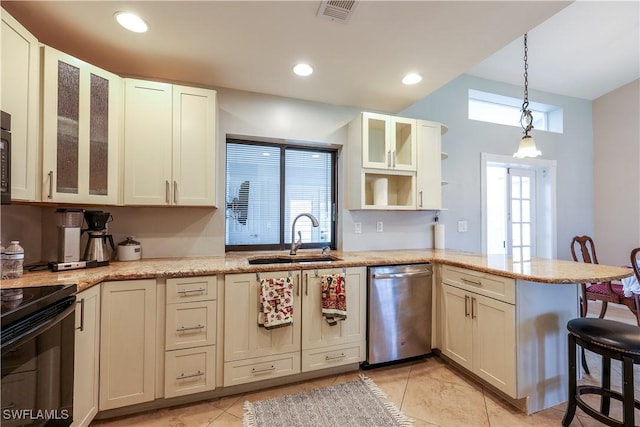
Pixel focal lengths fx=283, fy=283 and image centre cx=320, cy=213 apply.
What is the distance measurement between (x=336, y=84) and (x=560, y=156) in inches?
148

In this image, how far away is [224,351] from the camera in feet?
6.33

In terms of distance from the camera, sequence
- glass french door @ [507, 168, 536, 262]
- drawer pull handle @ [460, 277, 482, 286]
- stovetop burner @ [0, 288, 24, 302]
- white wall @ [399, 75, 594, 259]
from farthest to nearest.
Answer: glass french door @ [507, 168, 536, 262]
white wall @ [399, 75, 594, 259]
drawer pull handle @ [460, 277, 482, 286]
stovetop burner @ [0, 288, 24, 302]

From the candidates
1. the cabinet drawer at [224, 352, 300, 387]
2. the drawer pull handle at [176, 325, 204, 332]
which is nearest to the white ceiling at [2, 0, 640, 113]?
the drawer pull handle at [176, 325, 204, 332]

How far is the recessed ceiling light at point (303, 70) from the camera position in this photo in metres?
2.23

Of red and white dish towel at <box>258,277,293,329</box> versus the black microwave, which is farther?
red and white dish towel at <box>258,277,293,329</box>

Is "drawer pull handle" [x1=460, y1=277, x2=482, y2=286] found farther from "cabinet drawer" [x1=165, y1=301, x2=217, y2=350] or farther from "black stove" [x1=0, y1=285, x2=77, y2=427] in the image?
"black stove" [x1=0, y1=285, x2=77, y2=427]

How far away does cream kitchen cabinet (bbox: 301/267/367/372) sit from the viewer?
213cm

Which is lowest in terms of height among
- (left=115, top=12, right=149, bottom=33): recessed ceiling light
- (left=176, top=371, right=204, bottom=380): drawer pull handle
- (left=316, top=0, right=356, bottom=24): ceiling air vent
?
(left=176, top=371, right=204, bottom=380): drawer pull handle

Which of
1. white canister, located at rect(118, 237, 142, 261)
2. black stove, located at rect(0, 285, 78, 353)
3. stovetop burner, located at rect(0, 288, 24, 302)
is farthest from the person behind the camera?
A: white canister, located at rect(118, 237, 142, 261)

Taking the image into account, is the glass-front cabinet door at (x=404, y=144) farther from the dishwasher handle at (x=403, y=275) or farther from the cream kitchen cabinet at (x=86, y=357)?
the cream kitchen cabinet at (x=86, y=357)

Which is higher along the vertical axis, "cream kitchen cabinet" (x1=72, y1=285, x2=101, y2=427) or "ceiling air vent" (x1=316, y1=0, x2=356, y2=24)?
"ceiling air vent" (x1=316, y1=0, x2=356, y2=24)

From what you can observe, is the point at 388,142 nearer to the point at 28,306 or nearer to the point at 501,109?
the point at 501,109

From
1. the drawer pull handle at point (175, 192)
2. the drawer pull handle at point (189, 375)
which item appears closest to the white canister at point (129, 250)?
the drawer pull handle at point (175, 192)

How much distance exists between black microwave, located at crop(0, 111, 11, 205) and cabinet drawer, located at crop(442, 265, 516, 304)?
110 inches
